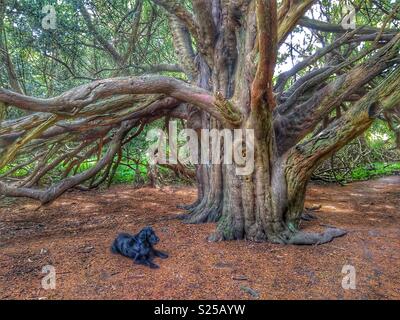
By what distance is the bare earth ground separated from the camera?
9.53 ft

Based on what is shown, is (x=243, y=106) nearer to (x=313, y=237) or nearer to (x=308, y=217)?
(x=313, y=237)

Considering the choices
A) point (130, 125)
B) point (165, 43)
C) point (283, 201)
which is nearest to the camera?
point (283, 201)

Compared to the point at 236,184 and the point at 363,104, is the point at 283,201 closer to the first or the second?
the point at 236,184

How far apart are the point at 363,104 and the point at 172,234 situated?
115 inches

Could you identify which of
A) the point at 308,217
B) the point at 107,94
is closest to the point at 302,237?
the point at 308,217

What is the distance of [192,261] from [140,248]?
1.93 feet

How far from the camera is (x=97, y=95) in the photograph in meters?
3.54

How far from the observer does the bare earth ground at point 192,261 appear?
290cm

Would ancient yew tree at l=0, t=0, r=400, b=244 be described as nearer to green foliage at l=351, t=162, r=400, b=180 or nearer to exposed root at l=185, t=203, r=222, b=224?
exposed root at l=185, t=203, r=222, b=224

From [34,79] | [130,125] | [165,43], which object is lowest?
[130,125]

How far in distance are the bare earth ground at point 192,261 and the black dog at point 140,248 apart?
9 cm

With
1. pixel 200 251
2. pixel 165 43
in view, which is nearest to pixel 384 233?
pixel 200 251

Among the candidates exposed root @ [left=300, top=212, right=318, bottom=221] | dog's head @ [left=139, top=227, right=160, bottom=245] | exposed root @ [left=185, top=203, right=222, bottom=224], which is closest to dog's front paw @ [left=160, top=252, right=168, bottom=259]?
dog's head @ [left=139, top=227, right=160, bottom=245]
